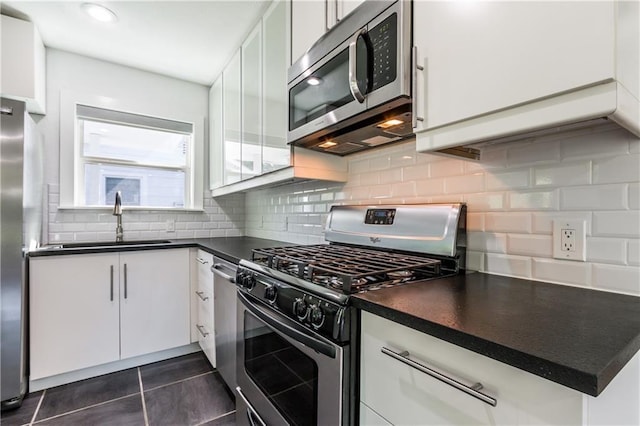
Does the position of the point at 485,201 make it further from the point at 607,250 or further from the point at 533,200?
the point at 607,250

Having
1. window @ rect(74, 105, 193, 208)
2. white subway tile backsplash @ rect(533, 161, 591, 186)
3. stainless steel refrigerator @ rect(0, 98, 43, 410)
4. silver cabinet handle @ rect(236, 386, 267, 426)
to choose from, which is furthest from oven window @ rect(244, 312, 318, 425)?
window @ rect(74, 105, 193, 208)

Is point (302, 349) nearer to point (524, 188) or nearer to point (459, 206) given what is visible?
point (459, 206)

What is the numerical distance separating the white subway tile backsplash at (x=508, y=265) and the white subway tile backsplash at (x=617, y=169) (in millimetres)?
329

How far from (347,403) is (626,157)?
104 cm

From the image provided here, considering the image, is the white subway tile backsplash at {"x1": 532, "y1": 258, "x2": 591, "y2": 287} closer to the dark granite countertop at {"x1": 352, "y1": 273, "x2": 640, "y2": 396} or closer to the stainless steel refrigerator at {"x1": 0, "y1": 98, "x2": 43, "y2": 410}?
the dark granite countertop at {"x1": 352, "y1": 273, "x2": 640, "y2": 396}

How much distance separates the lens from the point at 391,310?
28.7 inches

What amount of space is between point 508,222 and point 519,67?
1.85 feet

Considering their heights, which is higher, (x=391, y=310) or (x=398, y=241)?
(x=398, y=241)

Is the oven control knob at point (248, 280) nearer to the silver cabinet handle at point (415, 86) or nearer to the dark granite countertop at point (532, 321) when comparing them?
the dark granite countertop at point (532, 321)

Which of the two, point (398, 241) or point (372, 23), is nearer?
point (372, 23)

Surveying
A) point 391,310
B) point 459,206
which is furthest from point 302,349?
point 459,206

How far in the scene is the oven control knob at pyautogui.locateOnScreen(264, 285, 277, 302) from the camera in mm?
1150

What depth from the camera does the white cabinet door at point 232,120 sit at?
Result: 2.36m

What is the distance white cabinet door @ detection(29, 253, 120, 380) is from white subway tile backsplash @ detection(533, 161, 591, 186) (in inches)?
100
